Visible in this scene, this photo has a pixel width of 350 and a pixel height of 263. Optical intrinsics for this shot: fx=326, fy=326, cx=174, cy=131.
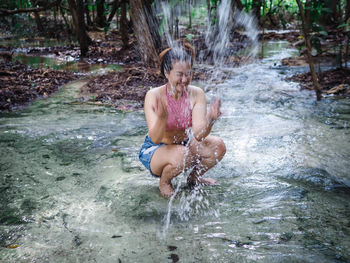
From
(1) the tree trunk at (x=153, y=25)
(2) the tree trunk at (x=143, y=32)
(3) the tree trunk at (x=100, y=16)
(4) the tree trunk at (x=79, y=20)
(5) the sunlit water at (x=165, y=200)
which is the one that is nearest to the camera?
(5) the sunlit water at (x=165, y=200)

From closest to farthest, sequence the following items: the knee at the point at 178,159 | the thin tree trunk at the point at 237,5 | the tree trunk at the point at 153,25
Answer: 1. the knee at the point at 178,159
2. the tree trunk at the point at 153,25
3. the thin tree trunk at the point at 237,5

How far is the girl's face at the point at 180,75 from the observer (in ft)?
7.11

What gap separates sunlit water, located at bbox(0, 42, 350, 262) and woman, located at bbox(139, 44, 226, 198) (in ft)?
0.67

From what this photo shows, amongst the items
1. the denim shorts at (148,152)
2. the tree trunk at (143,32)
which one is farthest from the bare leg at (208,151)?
the tree trunk at (143,32)

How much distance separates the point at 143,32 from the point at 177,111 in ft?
16.2

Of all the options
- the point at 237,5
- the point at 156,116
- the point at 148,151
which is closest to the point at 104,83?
the point at 148,151

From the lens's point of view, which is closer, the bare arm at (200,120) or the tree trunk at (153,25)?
the bare arm at (200,120)

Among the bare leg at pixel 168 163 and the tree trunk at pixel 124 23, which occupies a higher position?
the tree trunk at pixel 124 23

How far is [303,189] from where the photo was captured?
7.98 feet

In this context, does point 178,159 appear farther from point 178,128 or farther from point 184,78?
point 184,78

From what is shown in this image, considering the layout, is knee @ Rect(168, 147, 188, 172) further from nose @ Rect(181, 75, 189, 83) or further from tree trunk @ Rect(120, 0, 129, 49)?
tree trunk @ Rect(120, 0, 129, 49)

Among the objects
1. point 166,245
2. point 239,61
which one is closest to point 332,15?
point 239,61

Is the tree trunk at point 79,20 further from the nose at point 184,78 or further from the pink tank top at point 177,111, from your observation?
the nose at point 184,78

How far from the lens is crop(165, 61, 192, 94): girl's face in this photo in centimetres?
217
